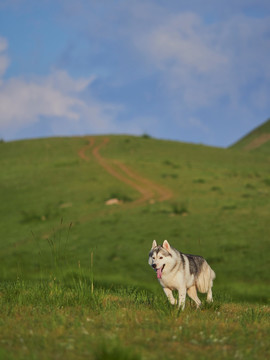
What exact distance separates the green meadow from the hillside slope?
0.11m

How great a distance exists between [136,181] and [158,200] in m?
7.26

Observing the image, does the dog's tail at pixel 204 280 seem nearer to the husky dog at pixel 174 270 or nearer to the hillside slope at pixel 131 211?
the husky dog at pixel 174 270

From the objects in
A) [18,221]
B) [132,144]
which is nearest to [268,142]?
[132,144]

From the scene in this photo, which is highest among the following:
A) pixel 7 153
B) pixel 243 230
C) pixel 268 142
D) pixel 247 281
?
pixel 268 142

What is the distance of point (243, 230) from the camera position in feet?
101

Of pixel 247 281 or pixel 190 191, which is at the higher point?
pixel 190 191

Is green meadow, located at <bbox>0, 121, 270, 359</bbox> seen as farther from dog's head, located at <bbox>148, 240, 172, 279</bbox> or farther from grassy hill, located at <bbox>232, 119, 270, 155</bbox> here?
grassy hill, located at <bbox>232, 119, 270, 155</bbox>

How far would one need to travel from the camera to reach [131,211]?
122 ft

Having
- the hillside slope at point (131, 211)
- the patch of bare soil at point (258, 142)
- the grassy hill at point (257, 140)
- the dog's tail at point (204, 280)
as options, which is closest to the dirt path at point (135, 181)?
the hillside slope at point (131, 211)

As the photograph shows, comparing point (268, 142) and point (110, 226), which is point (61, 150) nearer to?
point (110, 226)

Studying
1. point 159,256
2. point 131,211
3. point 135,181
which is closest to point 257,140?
point 135,181

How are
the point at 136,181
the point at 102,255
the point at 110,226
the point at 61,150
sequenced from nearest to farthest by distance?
the point at 102,255 < the point at 110,226 < the point at 136,181 < the point at 61,150

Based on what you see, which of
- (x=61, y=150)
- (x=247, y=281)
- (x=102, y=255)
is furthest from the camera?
(x=61, y=150)

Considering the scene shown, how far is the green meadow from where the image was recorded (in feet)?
26.1
